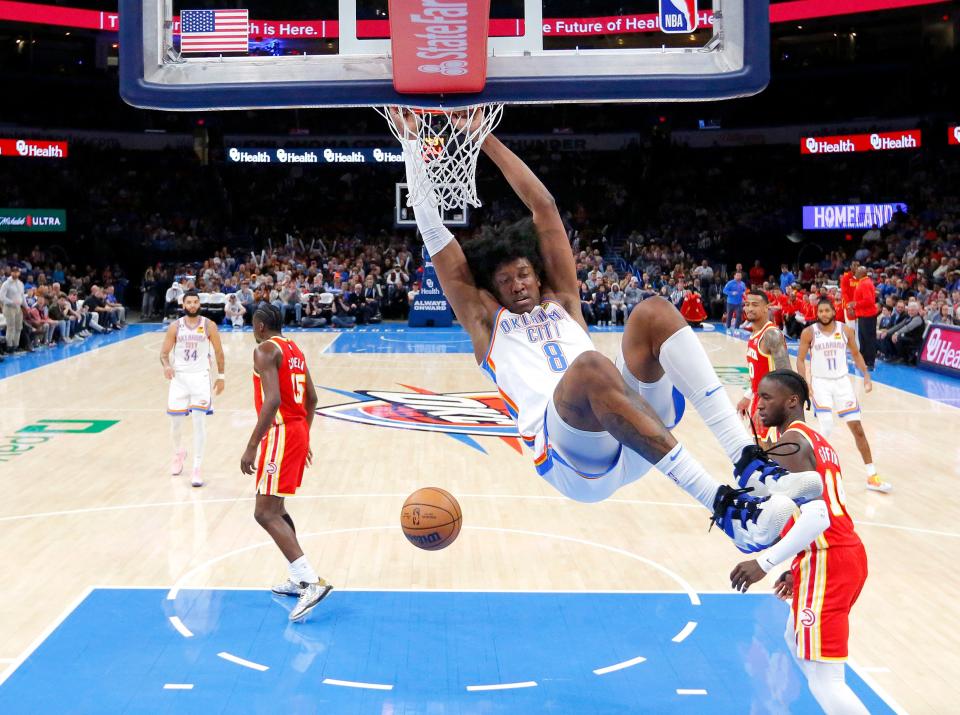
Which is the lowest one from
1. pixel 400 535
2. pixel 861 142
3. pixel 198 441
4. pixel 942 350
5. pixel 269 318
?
pixel 400 535

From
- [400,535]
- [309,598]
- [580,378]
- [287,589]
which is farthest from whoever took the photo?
[400,535]

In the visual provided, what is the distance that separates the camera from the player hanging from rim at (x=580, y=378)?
144 inches

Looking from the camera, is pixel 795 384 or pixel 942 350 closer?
pixel 795 384

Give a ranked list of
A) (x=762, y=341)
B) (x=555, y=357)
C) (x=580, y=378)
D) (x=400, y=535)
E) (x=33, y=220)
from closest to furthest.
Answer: (x=580, y=378) → (x=555, y=357) → (x=400, y=535) → (x=762, y=341) → (x=33, y=220)

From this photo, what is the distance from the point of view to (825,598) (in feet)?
13.1

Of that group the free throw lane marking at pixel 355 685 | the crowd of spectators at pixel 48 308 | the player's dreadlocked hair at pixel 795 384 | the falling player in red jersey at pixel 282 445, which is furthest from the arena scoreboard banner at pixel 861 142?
the free throw lane marking at pixel 355 685

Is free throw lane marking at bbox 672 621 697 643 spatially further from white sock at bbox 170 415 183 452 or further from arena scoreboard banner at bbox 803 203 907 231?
arena scoreboard banner at bbox 803 203 907 231

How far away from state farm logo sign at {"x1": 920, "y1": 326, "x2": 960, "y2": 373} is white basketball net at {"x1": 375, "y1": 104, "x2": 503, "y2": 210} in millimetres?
12249

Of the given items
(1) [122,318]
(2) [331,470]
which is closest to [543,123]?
(1) [122,318]

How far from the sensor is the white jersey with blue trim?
14.3 feet

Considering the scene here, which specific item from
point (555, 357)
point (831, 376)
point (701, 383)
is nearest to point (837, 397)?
point (831, 376)

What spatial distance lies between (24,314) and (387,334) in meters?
7.35

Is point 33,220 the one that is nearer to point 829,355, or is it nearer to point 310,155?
point 310,155

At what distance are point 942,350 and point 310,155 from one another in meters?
20.0
